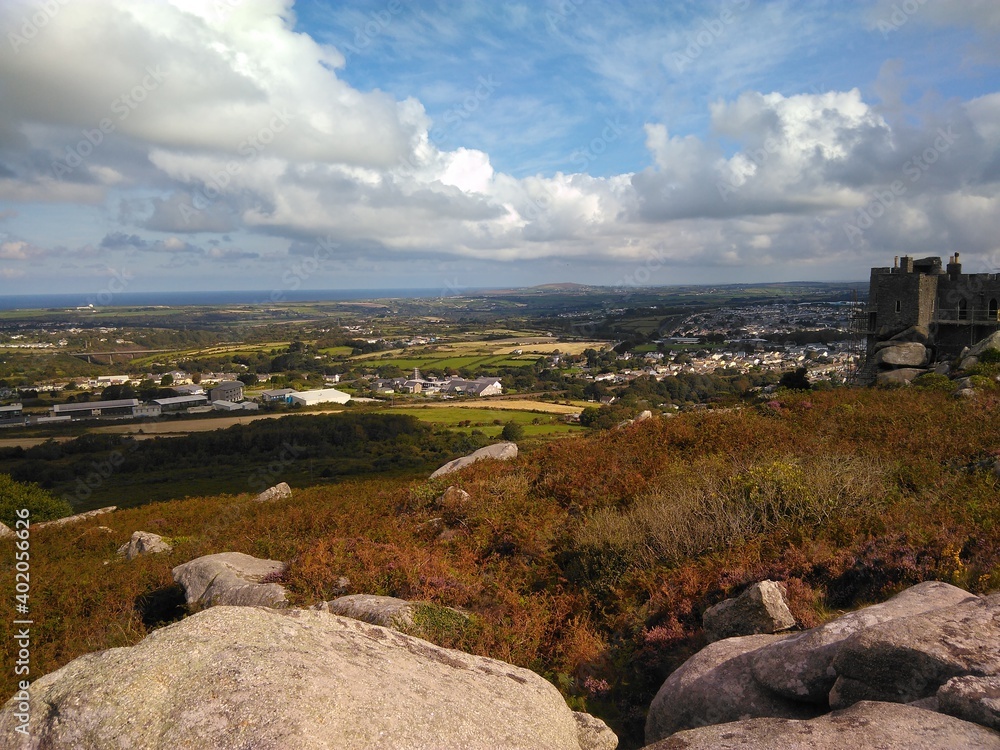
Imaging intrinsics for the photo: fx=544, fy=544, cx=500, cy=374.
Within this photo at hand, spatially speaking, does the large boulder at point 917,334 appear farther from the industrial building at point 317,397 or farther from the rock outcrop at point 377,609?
the industrial building at point 317,397

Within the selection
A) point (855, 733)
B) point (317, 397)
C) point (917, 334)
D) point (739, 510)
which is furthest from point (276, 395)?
point (855, 733)

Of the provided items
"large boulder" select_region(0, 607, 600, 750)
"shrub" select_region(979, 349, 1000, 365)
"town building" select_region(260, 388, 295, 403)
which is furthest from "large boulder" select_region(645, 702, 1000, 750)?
"town building" select_region(260, 388, 295, 403)

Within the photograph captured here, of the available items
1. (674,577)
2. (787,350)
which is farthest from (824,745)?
(787,350)

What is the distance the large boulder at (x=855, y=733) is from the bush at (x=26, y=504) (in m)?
26.4

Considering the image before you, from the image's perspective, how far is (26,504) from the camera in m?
22.1

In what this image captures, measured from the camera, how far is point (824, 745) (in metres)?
3.26

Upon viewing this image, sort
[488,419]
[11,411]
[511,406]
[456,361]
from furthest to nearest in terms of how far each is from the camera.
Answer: [456,361] < [11,411] < [511,406] < [488,419]

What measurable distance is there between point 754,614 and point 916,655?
2.15 meters

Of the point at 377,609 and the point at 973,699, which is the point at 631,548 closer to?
the point at 377,609

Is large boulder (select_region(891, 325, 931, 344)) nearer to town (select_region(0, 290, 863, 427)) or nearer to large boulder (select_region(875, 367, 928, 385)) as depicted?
large boulder (select_region(875, 367, 928, 385))

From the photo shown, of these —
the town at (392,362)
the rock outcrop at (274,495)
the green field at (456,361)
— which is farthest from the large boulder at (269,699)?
the green field at (456,361)

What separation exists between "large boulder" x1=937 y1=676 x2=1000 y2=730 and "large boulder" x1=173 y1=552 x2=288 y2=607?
6656 millimetres

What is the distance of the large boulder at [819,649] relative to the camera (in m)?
4.38

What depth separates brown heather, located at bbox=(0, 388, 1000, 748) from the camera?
6.60 metres
